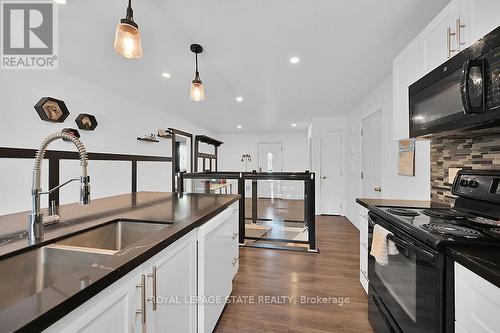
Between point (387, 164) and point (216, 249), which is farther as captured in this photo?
point (387, 164)

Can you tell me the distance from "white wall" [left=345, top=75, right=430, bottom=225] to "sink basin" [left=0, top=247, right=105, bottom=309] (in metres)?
2.60

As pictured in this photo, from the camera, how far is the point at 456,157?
1607 millimetres

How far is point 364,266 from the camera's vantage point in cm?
197

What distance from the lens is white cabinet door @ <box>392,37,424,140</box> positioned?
1.58 meters

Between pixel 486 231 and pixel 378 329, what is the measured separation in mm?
954

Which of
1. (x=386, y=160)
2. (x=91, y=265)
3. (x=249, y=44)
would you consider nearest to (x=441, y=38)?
(x=249, y=44)

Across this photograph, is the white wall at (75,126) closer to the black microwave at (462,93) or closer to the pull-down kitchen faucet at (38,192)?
the pull-down kitchen faucet at (38,192)

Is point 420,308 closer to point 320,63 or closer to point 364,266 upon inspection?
point 364,266

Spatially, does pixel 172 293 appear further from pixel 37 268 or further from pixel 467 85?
pixel 467 85

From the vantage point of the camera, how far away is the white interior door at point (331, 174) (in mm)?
4914

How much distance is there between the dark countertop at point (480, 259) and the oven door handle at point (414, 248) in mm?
74

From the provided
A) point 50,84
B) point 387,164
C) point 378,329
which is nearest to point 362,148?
point 387,164

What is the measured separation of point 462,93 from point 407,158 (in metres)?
1.48

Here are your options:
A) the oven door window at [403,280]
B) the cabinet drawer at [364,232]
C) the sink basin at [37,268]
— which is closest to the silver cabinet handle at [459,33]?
the oven door window at [403,280]
